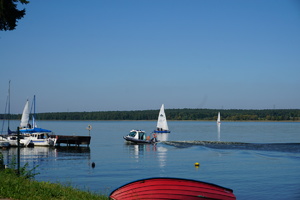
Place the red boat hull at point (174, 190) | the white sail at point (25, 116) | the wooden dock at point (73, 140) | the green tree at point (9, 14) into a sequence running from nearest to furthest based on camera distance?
the red boat hull at point (174, 190)
the green tree at point (9, 14)
the wooden dock at point (73, 140)
the white sail at point (25, 116)

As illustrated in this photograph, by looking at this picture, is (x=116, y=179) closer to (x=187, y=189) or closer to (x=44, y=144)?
(x=187, y=189)

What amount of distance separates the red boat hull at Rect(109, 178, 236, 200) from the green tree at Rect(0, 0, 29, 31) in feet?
34.6

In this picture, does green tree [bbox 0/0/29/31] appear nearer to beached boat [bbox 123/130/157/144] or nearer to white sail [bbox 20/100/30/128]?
beached boat [bbox 123/130/157/144]

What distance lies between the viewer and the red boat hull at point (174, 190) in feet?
50.3

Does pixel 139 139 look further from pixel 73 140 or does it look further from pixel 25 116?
pixel 25 116

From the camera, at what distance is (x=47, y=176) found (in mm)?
32969

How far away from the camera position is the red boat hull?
1533cm

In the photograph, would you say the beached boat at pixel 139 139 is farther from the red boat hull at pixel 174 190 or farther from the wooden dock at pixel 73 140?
the red boat hull at pixel 174 190

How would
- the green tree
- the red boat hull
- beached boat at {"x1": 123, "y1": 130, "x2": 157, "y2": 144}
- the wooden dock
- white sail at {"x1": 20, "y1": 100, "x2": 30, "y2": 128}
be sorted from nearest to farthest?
1. the red boat hull
2. the green tree
3. the wooden dock
4. beached boat at {"x1": 123, "y1": 130, "x2": 157, "y2": 144}
5. white sail at {"x1": 20, "y1": 100, "x2": 30, "y2": 128}

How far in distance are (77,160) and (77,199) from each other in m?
32.7

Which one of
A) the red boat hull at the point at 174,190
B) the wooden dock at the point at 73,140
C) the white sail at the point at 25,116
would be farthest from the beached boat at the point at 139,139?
the red boat hull at the point at 174,190

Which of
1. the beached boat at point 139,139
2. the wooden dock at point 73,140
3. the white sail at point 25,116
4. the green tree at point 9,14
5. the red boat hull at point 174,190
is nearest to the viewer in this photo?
the red boat hull at point 174,190

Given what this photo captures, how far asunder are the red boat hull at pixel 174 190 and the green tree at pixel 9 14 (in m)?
10.5

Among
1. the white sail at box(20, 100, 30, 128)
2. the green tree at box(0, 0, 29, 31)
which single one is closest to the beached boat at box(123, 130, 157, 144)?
the white sail at box(20, 100, 30, 128)
